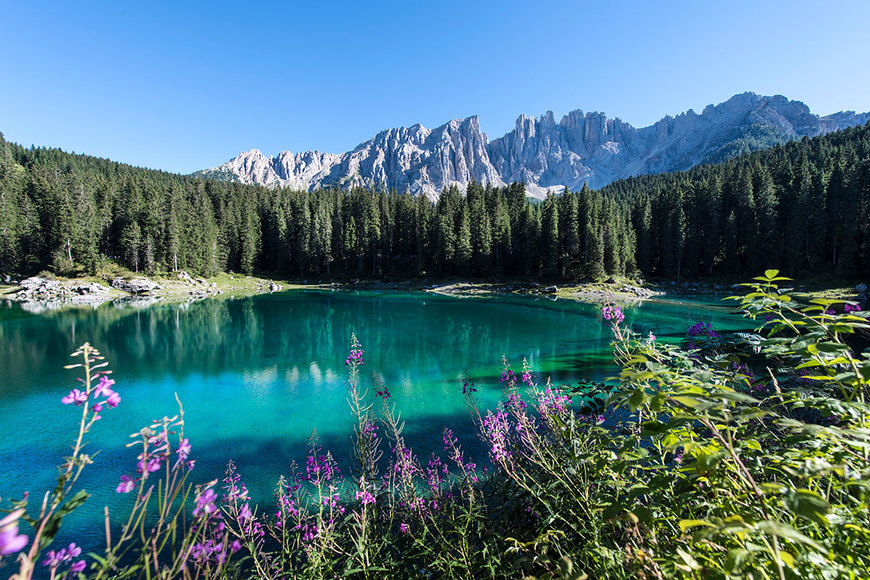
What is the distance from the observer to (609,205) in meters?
56.5

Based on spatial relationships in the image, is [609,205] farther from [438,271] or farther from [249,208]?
[249,208]

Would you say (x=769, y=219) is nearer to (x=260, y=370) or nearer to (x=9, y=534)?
(x=260, y=370)

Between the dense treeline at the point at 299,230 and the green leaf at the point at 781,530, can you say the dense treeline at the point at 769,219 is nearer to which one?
the dense treeline at the point at 299,230

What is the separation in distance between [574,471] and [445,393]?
11.4 metres

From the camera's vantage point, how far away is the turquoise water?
32.3 ft

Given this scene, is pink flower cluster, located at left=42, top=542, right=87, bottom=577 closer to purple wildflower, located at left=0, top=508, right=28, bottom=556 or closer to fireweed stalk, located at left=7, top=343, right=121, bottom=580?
fireweed stalk, located at left=7, top=343, right=121, bottom=580

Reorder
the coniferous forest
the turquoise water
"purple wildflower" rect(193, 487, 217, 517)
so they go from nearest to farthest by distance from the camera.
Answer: "purple wildflower" rect(193, 487, 217, 517) < the turquoise water < the coniferous forest

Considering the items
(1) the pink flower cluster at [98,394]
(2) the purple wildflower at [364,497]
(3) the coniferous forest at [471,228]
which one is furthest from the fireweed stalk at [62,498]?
(3) the coniferous forest at [471,228]

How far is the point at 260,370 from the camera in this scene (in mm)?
17578

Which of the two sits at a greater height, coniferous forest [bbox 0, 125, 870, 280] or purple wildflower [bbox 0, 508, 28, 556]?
coniferous forest [bbox 0, 125, 870, 280]

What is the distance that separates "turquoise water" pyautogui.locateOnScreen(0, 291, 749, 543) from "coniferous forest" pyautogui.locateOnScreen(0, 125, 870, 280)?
69.5ft

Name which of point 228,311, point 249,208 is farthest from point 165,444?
point 249,208

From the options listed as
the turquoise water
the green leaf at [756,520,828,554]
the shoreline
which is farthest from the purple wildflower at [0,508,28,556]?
the shoreline

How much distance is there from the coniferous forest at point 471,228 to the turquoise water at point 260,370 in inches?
834
